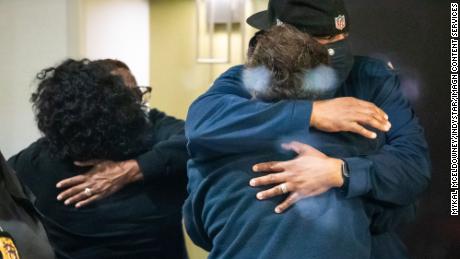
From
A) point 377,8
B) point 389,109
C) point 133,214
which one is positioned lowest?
point 133,214

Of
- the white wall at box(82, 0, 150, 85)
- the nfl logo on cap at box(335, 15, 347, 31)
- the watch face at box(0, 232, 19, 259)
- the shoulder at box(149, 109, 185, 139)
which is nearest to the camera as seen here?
the watch face at box(0, 232, 19, 259)

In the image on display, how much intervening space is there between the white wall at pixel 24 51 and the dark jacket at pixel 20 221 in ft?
2.24

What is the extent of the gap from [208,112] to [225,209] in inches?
5.2

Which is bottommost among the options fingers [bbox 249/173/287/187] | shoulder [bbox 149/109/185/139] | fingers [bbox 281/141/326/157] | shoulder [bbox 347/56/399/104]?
shoulder [bbox 149/109/185/139]

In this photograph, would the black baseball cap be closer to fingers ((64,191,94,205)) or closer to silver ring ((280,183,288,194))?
silver ring ((280,183,288,194))

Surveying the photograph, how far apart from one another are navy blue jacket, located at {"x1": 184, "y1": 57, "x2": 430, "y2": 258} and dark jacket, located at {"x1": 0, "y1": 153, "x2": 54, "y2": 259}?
0.71 ft

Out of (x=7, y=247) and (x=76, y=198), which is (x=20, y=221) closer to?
(x=7, y=247)

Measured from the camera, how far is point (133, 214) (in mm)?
1001

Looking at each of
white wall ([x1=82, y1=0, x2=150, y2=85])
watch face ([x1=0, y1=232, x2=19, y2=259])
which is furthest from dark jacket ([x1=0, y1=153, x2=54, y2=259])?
white wall ([x1=82, y1=0, x2=150, y2=85])

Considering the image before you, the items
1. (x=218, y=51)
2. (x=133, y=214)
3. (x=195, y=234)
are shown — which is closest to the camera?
(x=195, y=234)

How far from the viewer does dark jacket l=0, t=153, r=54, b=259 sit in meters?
0.70

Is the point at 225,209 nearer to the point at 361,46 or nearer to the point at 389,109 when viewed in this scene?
the point at 389,109

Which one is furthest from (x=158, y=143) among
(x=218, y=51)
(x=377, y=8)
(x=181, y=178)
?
(x=377, y=8)

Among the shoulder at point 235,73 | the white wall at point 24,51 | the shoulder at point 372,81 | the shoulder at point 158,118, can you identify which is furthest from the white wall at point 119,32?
the shoulder at point 372,81
